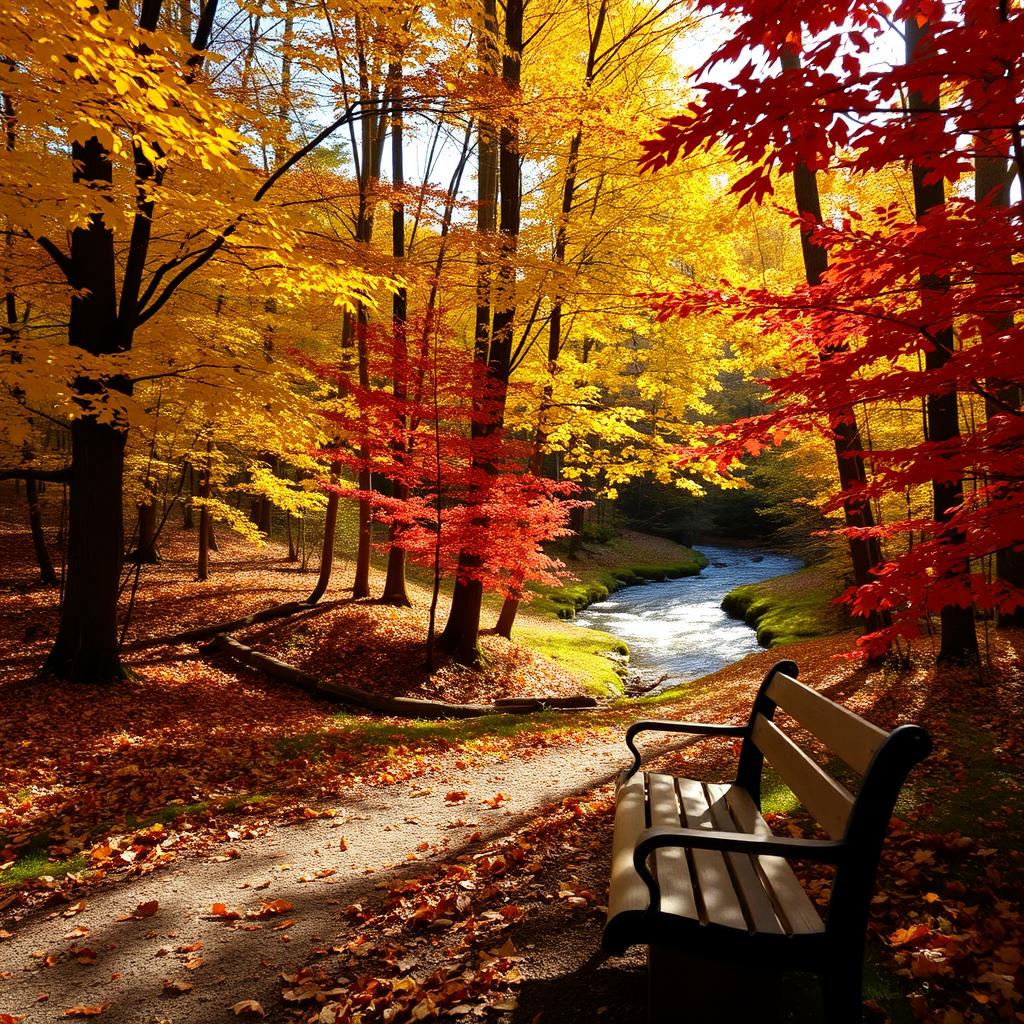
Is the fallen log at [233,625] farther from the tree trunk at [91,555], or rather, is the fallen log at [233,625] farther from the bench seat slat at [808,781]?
the bench seat slat at [808,781]

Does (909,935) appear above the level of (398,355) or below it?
below

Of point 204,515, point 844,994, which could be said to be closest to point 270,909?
point 844,994

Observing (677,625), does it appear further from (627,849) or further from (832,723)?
(627,849)

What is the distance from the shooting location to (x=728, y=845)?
1.94m

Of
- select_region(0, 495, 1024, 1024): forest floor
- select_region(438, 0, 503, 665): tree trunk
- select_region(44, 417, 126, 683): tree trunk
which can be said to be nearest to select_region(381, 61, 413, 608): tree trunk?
select_region(438, 0, 503, 665): tree trunk

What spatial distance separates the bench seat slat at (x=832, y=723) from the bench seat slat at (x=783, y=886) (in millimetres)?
406

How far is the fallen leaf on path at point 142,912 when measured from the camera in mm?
3363

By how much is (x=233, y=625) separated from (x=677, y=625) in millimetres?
13389

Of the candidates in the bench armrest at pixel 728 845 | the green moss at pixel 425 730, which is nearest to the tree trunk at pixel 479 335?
the green moss at pixel 425 730

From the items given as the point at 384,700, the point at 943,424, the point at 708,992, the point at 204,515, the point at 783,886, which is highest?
the point at 943,424

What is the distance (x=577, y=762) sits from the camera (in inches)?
236

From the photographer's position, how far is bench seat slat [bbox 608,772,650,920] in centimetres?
206

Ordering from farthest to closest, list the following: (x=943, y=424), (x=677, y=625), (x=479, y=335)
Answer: (x=677, y=625), (x=479, y=335), (x=943, y=424)

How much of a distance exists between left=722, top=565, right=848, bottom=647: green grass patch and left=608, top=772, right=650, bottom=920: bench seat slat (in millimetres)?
10131
